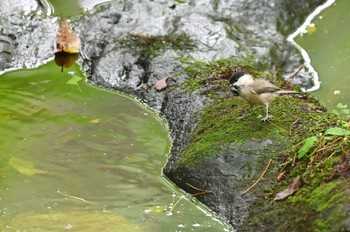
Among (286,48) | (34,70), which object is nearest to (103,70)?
(34,70)

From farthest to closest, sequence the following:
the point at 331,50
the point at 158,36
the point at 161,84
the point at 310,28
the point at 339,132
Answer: the point at 310,28 < the point at 331,50 < the point at 158,36 < the point at 161,84 < the point at 339,132

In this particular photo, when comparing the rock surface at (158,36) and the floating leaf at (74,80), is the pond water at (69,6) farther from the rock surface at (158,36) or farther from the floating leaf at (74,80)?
the floating leaf at (74,80)

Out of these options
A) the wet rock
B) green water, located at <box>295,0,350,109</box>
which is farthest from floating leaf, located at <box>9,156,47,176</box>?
green water, located at <box>295,0,350,109</box>

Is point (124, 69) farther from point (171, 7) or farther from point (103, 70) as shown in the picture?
point (171, 7)

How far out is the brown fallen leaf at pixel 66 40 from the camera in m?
6.87

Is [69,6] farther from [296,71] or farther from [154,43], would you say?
[296,71]

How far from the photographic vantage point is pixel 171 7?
23.6ft

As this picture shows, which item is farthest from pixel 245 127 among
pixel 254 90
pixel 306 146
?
pixel 306 146

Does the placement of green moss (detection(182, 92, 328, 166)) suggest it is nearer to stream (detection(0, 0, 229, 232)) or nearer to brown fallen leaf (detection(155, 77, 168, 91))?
stream (detection(0, 0, 229, 232))

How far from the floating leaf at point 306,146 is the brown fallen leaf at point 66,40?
342 cm

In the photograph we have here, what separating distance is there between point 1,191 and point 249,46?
3.40m

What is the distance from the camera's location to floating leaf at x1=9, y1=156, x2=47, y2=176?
4945 millimetres

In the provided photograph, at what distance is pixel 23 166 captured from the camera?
5.02 meters

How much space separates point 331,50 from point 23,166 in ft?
13.0
